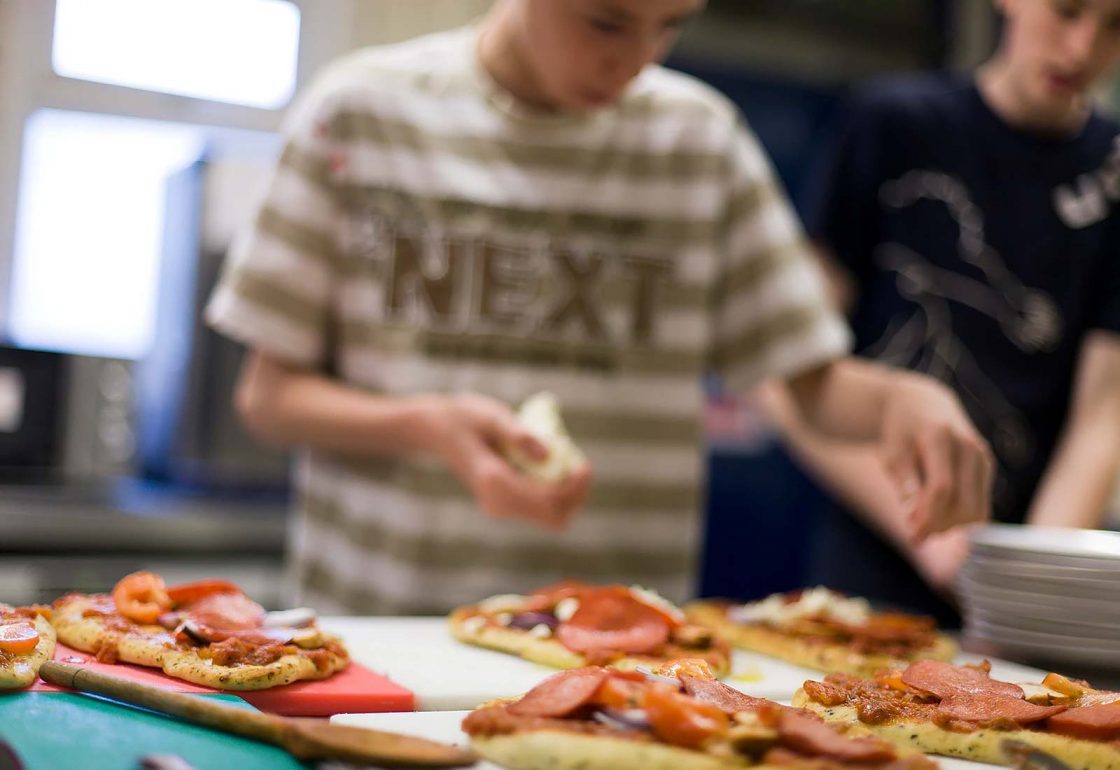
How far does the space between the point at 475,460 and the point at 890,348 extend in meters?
0.83

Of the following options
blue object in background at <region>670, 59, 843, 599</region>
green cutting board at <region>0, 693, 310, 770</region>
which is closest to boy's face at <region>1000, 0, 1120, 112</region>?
green cutting board at <region>0, 693, 310, 770</region>

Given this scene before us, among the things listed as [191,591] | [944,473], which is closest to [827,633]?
[944,473]

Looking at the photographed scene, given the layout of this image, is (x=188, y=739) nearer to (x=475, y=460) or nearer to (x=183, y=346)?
(x=475, y=460)

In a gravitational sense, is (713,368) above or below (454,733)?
above

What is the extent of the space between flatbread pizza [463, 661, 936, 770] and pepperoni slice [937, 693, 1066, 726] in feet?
0.45

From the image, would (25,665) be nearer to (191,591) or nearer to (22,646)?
(22,646)

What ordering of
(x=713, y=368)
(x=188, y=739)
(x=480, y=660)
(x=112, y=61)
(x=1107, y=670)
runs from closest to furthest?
1. (x=188, y=739)
2. (x=480, y=660)
3. (x=1107, y=670)
4. (x=713, y=368)
5. (x=112, y=61)

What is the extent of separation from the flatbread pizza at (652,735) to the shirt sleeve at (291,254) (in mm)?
887

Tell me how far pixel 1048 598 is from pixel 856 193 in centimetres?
84

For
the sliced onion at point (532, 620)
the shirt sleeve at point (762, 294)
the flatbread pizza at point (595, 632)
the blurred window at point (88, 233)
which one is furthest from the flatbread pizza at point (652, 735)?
the blurred window at point (88, 233)

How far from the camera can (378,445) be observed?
1.58 metres

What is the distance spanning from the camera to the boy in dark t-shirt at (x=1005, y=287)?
6.04 feet

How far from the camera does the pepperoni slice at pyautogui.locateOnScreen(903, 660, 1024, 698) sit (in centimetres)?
99

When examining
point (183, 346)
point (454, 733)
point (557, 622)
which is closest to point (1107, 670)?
point (557, 622)
